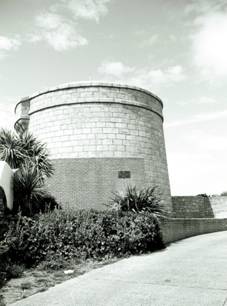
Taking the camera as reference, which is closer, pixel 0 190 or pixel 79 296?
pixel 79 296

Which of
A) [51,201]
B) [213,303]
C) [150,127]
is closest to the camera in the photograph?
[213,303]

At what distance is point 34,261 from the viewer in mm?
9055

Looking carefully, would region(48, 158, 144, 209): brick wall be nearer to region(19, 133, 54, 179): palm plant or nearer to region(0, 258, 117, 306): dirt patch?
region(19, 133, 54, 179): palm plant

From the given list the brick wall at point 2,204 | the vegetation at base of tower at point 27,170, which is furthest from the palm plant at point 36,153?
the brick wall at point 2,204

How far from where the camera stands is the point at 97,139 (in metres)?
17.7

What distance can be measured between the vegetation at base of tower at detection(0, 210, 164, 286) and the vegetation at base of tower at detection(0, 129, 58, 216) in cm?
144

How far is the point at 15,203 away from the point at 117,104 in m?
9.30

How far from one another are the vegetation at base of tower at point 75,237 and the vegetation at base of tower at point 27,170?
144cm

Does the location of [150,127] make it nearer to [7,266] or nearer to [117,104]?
[117,104]

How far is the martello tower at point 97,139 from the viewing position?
16594 mm

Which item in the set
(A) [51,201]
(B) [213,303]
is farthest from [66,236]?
(B) [213,303]

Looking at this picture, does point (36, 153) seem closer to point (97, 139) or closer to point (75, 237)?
point (97, 139)

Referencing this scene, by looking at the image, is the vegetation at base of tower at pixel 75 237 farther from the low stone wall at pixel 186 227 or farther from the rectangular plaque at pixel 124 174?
the rectangular plaque at pixel 124 174

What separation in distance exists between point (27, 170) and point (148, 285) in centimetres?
676
